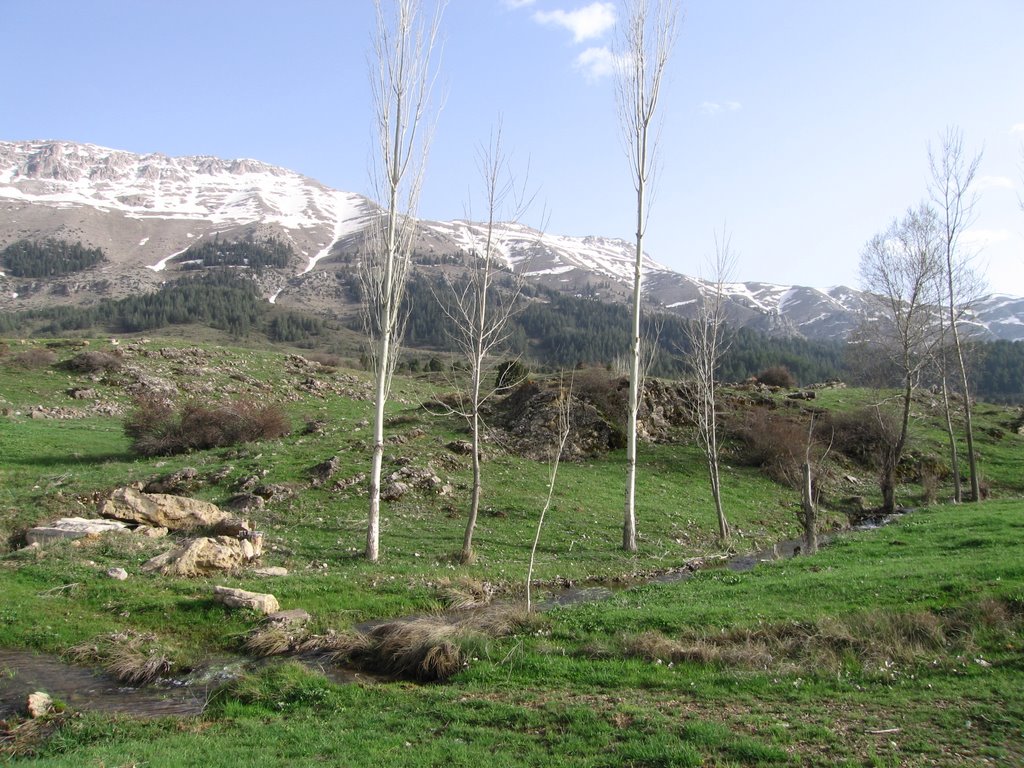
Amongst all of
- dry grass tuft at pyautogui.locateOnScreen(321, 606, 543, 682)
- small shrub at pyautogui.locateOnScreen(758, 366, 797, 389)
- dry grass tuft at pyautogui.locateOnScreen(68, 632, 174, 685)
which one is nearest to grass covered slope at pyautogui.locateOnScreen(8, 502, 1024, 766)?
dry grass tuft at pyautogui.locateOnScreen(321, 606, 543, 682)

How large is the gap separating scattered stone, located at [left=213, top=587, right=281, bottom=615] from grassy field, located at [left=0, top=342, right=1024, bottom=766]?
28 cm

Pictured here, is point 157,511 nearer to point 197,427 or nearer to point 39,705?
point 39,705

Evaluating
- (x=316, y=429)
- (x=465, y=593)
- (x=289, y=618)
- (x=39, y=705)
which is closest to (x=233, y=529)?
(x=289, y=618)

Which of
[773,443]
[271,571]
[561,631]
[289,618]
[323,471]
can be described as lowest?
[271,571]

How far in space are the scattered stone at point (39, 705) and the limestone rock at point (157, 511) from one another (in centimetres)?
1019

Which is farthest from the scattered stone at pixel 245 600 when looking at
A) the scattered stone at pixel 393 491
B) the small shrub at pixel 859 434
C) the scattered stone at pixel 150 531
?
the small shrub at pixel 859 434

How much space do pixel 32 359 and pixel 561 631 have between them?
48303mm

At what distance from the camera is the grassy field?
776 centimetres

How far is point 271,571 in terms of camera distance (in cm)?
1648

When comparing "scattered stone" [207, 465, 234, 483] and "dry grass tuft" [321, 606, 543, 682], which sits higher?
"scattered stone" [207, 465, 234, 483]

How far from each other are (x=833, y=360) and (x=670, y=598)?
191 meters

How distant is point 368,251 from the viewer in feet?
70.4

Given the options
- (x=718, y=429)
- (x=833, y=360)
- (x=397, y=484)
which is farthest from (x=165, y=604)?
(x=833, y=360)

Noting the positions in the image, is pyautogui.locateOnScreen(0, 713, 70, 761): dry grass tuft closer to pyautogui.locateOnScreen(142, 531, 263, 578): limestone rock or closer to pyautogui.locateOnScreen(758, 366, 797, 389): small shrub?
pyautogui.locateOnScreen(142, 531, 263, 578): limestone rock
